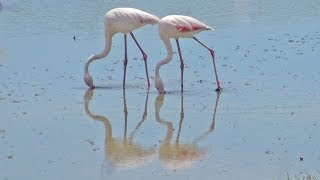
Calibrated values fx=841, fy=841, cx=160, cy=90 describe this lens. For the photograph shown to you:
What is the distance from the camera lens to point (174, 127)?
8.70 m

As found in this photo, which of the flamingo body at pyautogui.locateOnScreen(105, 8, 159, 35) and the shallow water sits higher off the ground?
the flamingo body at pyautogui.locateOnScreen(105, 8, 159, 35)

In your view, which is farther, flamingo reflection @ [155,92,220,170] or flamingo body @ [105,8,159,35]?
flamingo body @ [105,8,159,35]

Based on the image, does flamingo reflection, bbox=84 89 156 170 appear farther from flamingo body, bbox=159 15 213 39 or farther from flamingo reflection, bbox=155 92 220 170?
flamingo body, bbox=159 15 213 39

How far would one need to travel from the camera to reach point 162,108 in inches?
385

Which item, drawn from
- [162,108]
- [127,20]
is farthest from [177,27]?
[162,108]

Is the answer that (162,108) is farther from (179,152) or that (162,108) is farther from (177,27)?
(179,152)

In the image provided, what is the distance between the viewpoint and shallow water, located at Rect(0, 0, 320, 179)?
7.18 metres

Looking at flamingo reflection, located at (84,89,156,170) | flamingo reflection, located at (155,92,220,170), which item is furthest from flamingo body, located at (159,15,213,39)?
flamingo reflection, located at (155,92,220,170)

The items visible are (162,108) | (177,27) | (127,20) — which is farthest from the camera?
(127,20)

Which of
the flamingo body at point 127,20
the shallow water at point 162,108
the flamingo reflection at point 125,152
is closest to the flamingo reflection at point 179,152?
the shallow water at point 162,108

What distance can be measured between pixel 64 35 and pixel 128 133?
781cm

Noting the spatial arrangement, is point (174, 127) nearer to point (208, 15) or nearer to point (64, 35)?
point (64, 35)

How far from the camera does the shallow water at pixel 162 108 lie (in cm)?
718

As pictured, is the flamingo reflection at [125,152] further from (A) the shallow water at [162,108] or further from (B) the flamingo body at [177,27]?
(B) the flamingo body at [177,27]
